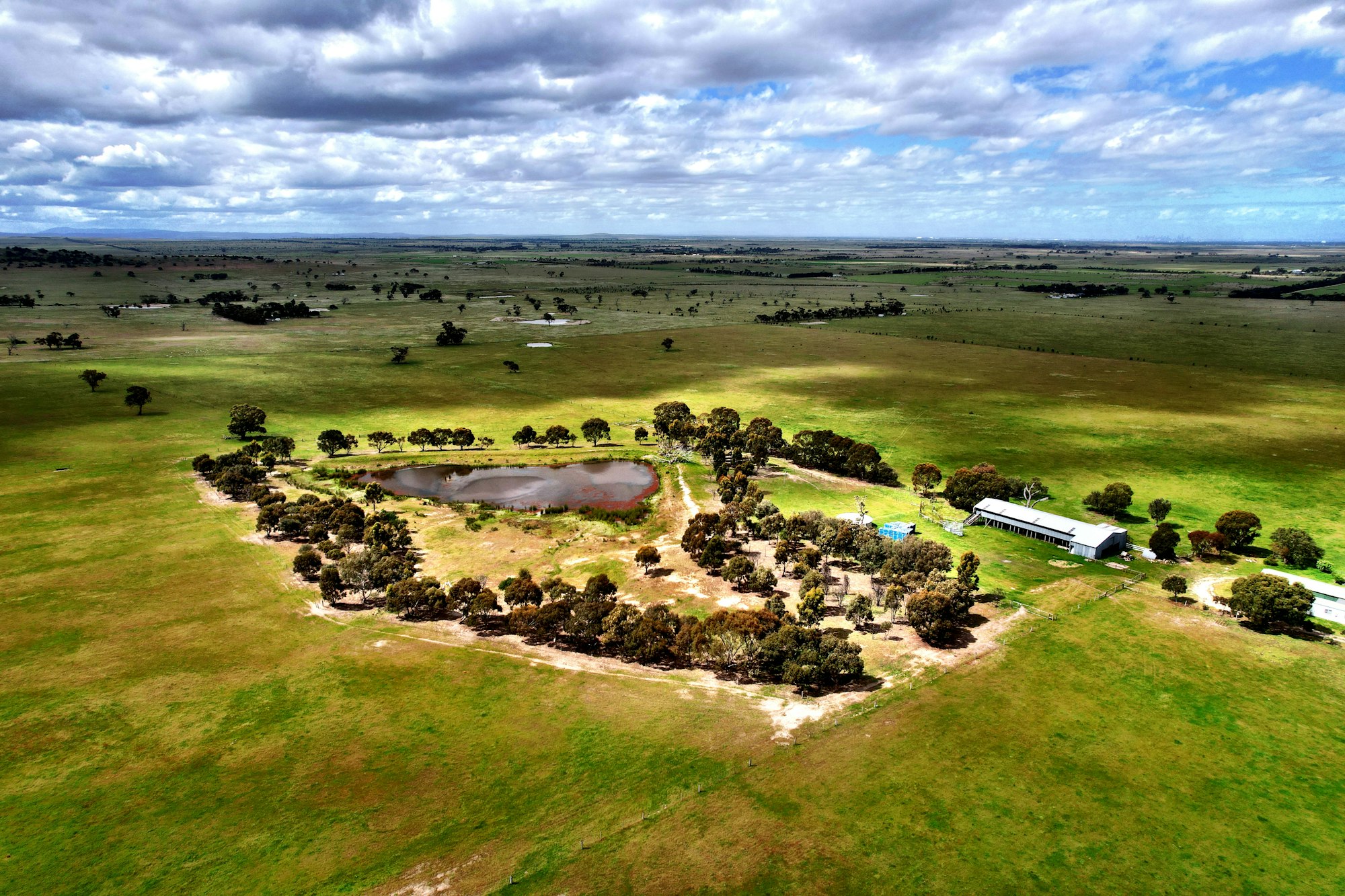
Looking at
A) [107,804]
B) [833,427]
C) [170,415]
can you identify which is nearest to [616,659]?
[107,804]

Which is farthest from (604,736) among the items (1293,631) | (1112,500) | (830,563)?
(1112,500)

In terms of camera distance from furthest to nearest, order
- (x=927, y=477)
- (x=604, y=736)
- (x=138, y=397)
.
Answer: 1. (x=138, y=397)
2. (x=927, y=477)
3. (x=604, y=736)

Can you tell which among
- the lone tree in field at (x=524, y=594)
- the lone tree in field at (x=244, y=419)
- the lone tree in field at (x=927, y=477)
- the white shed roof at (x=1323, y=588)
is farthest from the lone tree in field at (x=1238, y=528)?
the lone tree in field at (x=244, y=419)

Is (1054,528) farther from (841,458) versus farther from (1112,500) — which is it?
(841,458)

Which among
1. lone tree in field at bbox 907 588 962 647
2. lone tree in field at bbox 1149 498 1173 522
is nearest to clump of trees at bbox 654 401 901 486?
lone tree in field at bbox 1149 498 1173 522

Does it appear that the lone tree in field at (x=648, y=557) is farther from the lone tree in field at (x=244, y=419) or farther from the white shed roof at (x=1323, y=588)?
the lone tree in field at (x=244, y=419)

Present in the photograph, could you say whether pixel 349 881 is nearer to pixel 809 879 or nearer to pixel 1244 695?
pixel 809 879
